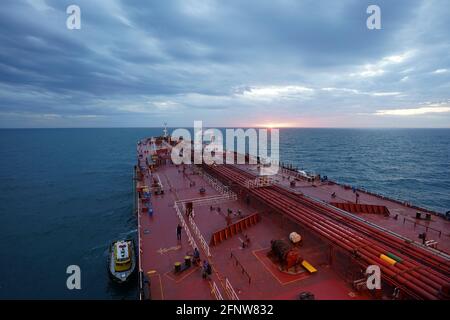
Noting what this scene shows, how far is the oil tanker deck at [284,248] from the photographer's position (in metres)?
16.8

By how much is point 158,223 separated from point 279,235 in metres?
12.9

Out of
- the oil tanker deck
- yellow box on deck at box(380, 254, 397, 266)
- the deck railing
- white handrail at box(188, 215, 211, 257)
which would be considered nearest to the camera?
the oil tanker deck

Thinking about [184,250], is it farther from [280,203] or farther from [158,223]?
[280,203]

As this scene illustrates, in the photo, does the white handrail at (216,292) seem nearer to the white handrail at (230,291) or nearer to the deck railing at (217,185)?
the white handrail at (230,291)

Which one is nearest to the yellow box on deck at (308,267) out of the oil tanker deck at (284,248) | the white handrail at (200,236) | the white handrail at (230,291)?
the oil tanker deck at (284,248)

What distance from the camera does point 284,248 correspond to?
20.0 metres

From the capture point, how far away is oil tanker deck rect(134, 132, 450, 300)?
16.8 metres

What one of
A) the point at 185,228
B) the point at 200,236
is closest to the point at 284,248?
the point at 200,236

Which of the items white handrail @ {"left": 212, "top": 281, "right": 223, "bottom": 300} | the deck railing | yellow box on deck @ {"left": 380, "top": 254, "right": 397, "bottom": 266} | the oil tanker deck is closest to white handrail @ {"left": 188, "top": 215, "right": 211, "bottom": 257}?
the oil tanker deck

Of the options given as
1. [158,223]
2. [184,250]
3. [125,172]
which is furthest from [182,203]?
[125,172]

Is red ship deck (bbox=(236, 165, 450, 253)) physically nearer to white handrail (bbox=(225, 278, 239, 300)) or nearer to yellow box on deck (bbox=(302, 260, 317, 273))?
yellow box on deck (bbox=(302, 260, 317, 273))

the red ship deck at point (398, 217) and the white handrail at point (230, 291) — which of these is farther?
the red ship deck at point (398, 217)

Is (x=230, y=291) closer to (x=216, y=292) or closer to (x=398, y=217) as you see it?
(x=216, y=292)

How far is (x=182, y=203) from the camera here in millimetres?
34812
